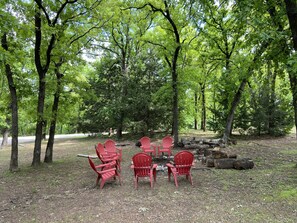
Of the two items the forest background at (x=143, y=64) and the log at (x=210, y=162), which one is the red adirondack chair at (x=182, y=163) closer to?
the log at (x=210, y=162)

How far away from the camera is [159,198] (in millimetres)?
4367

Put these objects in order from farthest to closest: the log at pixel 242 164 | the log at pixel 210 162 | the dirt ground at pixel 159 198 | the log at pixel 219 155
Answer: the log at pixel 219 155 → the log at pixel 210 162 → the log at pixel 242 164 → the dirt ground at pixel 159 198

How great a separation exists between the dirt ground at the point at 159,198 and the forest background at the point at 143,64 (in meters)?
2.28

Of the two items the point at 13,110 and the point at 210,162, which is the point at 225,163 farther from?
the point at 13,110

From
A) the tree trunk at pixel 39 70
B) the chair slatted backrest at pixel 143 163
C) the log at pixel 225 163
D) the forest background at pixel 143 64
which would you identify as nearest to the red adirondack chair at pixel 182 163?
the chair slatted backrest at pixel 143 163

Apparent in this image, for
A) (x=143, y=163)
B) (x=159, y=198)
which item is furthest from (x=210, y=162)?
(x=159, y=198)

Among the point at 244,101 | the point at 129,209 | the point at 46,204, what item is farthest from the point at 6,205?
the point at 244,101

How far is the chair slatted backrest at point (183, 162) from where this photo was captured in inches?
210

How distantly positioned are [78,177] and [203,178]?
3.69 meters

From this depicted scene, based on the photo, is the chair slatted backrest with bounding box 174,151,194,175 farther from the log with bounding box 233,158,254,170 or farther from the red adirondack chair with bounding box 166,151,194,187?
the log with bounding box 233,158,254,170

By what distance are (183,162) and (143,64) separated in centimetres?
1199

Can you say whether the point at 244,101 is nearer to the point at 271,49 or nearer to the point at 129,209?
the point at 271,49

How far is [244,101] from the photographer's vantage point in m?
13.9

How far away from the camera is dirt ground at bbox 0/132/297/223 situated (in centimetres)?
353
